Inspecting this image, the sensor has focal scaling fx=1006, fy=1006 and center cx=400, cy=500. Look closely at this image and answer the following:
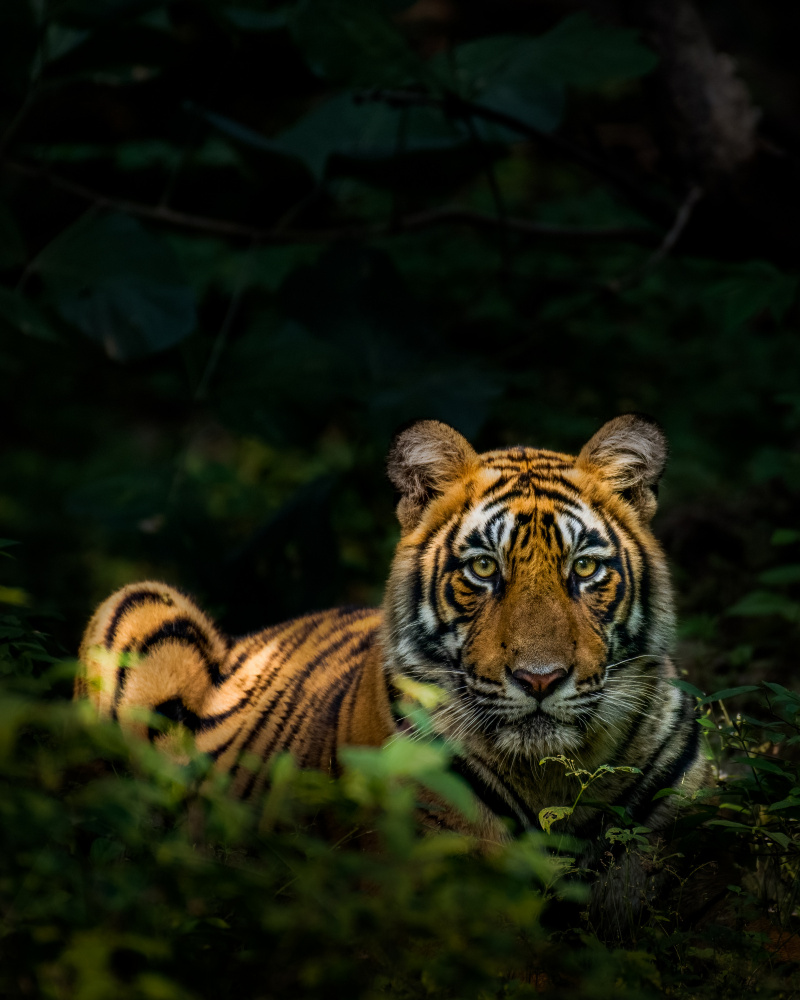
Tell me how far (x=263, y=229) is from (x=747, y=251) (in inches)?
88.5

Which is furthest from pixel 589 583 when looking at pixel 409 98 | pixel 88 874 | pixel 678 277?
pixel 678 277

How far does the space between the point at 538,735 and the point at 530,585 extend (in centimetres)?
30

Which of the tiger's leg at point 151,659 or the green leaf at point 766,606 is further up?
the green leaf at point 766,606

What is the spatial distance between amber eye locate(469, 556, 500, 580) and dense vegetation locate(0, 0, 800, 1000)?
453 millimetres

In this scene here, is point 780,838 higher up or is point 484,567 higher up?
point 484,567

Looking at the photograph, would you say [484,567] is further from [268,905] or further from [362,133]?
[362,133]

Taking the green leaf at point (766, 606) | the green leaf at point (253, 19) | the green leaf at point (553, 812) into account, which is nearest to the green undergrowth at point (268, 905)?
the green leaf at point (553, 812)

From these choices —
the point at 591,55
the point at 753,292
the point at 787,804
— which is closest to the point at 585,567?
the point at 787,804

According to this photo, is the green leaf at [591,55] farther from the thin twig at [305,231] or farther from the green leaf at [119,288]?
the green leaf at [119,288]

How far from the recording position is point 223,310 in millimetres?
5879

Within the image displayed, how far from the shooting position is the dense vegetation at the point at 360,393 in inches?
49.6

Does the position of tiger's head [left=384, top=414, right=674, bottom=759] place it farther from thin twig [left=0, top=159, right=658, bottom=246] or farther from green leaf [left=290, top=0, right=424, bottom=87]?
thin twig [left=0, top=159, right=658, bottom=246]

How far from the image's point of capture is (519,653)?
1953 mm

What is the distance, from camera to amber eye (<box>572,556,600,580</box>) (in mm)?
2133
